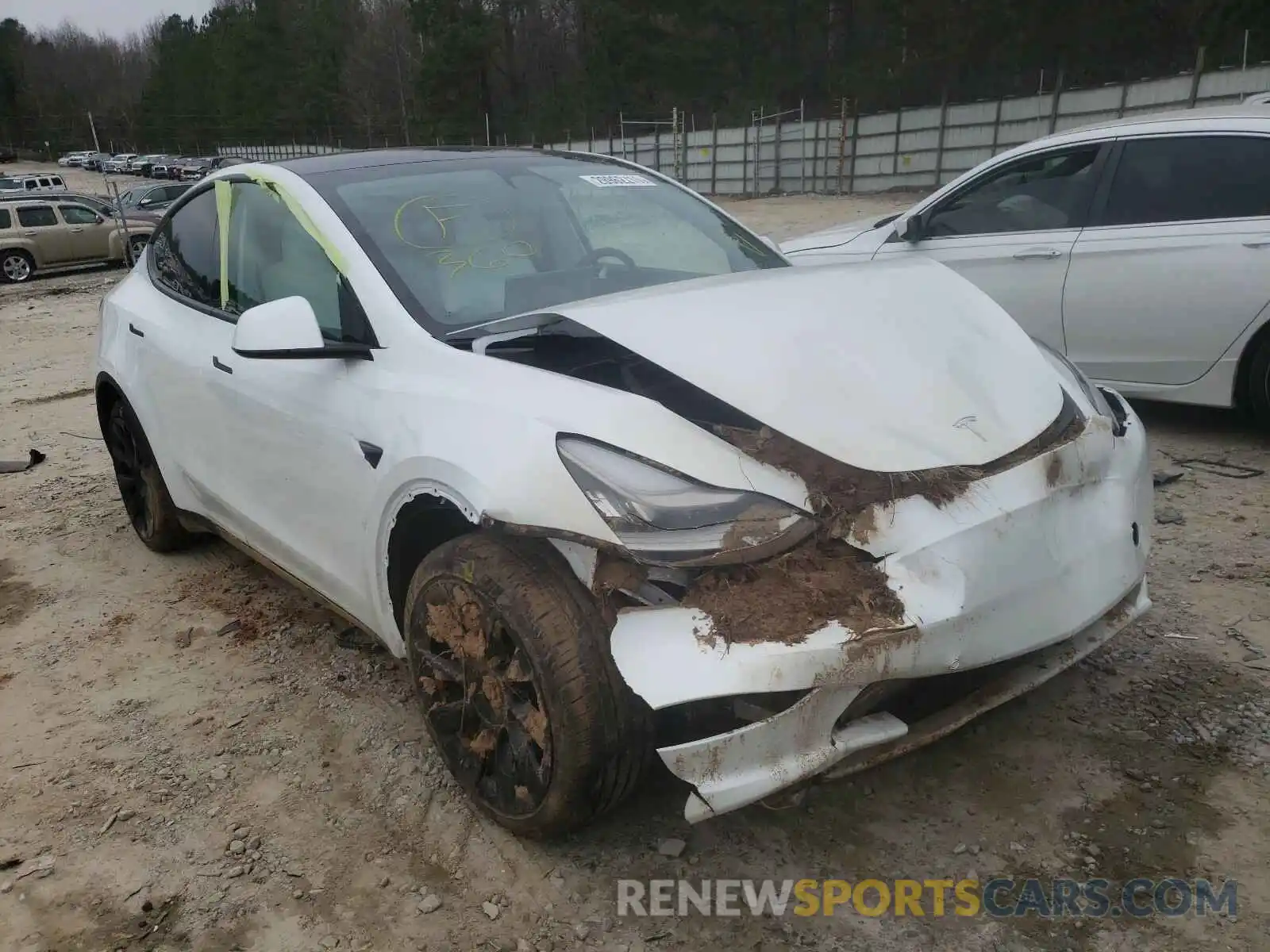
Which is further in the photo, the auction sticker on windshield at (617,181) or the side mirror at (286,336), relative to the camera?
the auction sticker on windshield at (617,181)

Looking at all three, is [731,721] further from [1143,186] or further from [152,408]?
[1143,186]

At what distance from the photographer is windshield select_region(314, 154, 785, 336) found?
2742mm

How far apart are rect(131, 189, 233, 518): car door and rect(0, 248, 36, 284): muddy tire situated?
1736 centimetres

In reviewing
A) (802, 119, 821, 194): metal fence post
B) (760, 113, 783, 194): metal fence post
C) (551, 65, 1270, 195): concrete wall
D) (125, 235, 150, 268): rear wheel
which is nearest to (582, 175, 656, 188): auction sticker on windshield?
(125, 235, 150, 268): rear wheel

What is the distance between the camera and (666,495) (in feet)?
6.42

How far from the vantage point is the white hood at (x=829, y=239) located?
5992 millimetres

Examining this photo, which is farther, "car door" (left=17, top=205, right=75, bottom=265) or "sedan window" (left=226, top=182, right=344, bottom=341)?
"car door" (left=17, top=205, right=75, bottom=265)

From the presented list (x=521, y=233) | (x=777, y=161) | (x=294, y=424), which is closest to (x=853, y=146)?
(x=777, y=161)

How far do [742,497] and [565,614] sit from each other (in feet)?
1.42

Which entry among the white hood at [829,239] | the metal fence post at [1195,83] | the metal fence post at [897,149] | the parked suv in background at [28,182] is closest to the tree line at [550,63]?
the metal fence post at [897,149]

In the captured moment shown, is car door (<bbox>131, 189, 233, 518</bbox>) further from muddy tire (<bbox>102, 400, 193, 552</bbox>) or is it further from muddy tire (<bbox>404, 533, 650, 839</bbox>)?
muddy tire (<bbox>404, 533, 650, 839</bbox>)

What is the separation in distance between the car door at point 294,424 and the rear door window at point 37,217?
1813cm

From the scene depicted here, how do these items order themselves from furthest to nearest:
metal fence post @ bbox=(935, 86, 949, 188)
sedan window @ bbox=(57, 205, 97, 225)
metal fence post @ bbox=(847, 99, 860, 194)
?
metal fence post @ bbox=(847, 99, 860, 194) → metal fence post @ bbox=(935, 86, 949, 188) → sedan window @ bbox=(57, 205, 97, 225)

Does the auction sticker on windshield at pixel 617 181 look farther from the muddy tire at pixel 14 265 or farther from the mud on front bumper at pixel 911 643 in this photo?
the muddy tire at pixel 14 265
